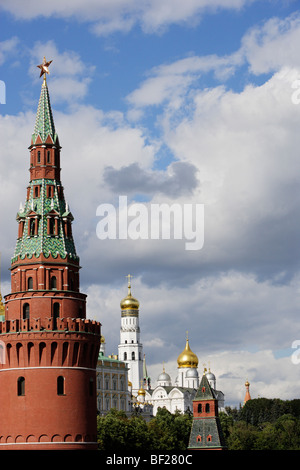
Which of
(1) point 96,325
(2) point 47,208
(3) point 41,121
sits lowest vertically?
(1) point 96,325

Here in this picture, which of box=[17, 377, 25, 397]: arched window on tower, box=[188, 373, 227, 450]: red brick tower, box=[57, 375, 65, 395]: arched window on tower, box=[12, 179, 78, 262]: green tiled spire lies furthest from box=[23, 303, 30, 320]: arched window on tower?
box=[188, 373, 227, 450]: red brick tower

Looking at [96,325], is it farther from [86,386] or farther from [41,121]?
[41,121]

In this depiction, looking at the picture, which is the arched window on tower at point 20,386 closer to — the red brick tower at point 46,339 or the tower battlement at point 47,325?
the red brick tower at point 46,339

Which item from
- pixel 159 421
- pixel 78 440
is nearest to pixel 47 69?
pixel 78 440

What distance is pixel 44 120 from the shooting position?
8388cm

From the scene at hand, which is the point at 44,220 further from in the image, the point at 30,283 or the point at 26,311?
the point at 26,311

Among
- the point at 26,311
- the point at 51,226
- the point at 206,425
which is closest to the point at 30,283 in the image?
the point at 26,311

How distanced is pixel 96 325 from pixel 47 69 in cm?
2586

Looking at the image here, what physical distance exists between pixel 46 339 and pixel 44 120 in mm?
22173

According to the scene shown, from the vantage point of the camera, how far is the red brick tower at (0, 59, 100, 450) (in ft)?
244

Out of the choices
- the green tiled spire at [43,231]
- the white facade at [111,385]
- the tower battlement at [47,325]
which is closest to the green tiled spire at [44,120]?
the green tiled spire at [43,231]

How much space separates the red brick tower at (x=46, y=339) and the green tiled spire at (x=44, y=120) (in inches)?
110

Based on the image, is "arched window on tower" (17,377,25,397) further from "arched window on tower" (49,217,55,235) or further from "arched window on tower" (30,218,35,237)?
"arched window on tower" (49,217,55,235)
